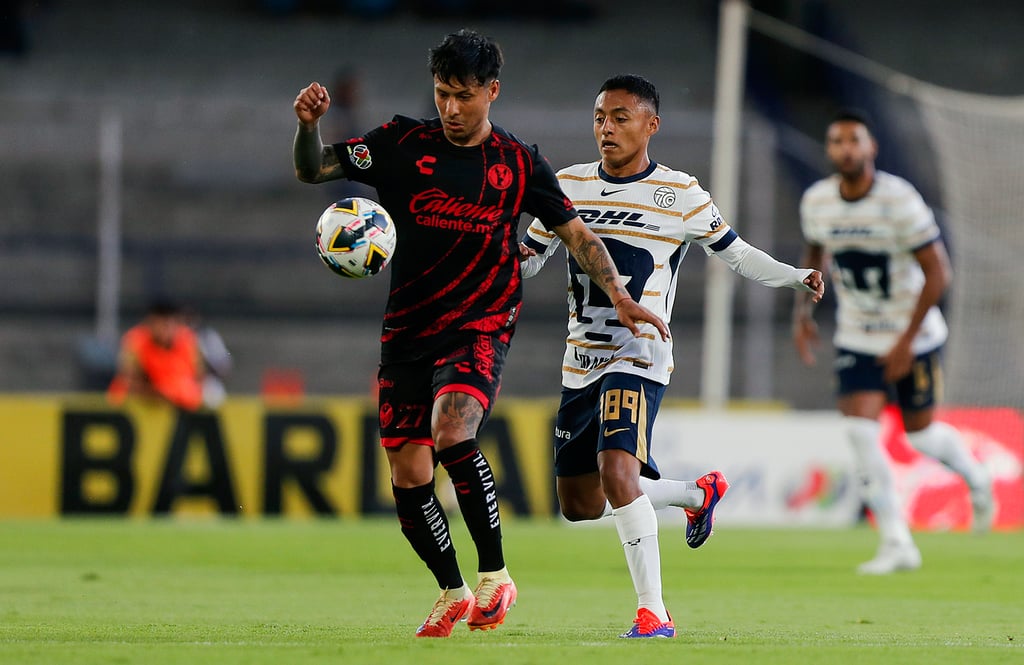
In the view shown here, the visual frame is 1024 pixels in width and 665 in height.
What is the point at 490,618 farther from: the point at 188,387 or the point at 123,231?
the point at 123,231

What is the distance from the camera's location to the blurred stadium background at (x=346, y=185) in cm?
1491

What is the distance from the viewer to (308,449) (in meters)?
14.9

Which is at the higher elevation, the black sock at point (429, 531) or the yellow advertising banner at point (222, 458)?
the black sock at point (429, 531)

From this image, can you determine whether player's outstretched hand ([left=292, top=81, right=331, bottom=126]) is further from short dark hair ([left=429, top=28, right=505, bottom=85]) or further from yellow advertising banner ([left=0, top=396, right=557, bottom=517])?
yellow advertising banner ([left=0, top=396, right=557, bottom=517])

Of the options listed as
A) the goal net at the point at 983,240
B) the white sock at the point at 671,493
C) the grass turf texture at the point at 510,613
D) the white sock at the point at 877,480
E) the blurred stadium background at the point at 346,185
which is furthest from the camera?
the goal net at the point at 983,240

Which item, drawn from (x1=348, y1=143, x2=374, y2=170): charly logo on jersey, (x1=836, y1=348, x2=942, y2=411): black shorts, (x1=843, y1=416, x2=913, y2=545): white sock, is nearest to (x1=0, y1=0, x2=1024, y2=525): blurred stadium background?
(x1=836, y1=348, x2=942, y2=411): black shorts

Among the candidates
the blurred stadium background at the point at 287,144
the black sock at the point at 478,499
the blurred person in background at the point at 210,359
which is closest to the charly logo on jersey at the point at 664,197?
the black sock at the point at 478,499

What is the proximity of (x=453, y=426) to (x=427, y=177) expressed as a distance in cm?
88

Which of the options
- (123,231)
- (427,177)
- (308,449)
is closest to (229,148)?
(123,231)

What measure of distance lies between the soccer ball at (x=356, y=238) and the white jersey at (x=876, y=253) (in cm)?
463

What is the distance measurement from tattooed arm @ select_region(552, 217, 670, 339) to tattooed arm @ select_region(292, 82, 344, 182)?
85 cm

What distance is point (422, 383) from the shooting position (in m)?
5.95

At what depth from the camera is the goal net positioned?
15195mm

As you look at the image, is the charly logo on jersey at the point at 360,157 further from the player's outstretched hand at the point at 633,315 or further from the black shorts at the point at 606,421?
the black shorts at the point at 606,421
